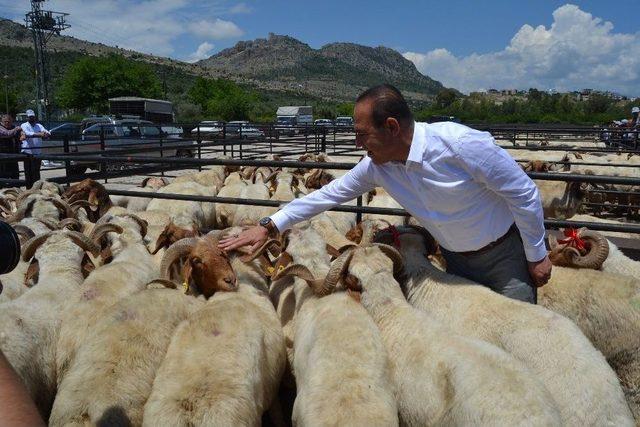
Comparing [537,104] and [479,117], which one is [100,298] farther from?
[537,104]

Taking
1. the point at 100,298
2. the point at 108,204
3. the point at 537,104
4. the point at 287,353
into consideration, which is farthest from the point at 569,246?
the point at 537,104

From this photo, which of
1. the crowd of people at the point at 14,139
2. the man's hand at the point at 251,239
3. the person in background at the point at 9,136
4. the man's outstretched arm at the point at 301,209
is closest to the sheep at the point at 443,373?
the man's outstretched arm at the point at 301,209

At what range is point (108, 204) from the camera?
7.71 metres

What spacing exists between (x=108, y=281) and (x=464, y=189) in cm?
271

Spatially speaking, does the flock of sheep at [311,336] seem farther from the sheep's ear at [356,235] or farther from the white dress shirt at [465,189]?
the white dress shirt at [465,189]

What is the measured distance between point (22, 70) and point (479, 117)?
9780cm

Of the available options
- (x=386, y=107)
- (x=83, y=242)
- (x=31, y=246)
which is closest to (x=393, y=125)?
(x=386, y=107)

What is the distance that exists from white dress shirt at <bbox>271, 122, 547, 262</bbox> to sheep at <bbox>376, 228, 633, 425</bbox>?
0.33 metres

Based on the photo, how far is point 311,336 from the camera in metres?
3.65

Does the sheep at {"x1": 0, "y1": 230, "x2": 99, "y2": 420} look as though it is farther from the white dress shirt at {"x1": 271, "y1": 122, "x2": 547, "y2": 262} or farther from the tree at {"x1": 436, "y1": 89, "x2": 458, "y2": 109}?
the tree at {"x1": 436, "y1": 89, "x2": 458, "y2": 109}

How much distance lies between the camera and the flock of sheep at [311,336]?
2857mm

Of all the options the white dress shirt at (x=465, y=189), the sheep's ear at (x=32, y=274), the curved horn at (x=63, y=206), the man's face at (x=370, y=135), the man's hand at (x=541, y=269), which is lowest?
the sheep's ear at (x=32, y=274)

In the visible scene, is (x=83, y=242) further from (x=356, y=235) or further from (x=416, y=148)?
(x=416, y=148)

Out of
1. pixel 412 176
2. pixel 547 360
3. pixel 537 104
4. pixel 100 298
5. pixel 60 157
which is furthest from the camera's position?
pixel 537 104
